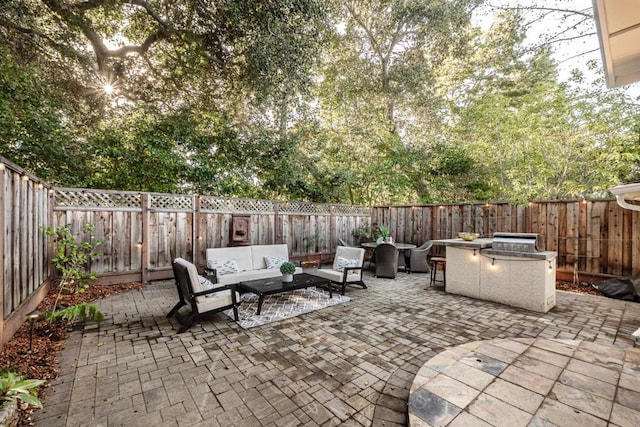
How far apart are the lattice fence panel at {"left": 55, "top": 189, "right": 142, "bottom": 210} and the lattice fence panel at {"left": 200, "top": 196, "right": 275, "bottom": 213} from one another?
54.6 inches

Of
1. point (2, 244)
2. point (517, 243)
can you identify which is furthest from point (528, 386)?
point (2, 244)

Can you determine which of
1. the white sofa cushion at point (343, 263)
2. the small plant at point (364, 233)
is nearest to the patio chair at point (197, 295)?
the white sofa cushion at point (343, 263)

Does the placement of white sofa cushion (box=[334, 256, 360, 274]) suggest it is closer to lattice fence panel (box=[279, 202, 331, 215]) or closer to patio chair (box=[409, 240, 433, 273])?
patio chair (box=[409, 240, 433, 273])

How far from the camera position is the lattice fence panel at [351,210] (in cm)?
891

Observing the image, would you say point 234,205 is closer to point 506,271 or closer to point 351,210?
point 351,210

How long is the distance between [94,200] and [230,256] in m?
2.94

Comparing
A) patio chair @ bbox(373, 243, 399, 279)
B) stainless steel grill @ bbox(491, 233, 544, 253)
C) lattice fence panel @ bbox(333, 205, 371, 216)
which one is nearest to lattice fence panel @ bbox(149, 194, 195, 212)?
lattice fence panel @ bbox(333, 205, 371, 216)

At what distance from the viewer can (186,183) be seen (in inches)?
306

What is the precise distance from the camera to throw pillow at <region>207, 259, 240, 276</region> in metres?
4.93

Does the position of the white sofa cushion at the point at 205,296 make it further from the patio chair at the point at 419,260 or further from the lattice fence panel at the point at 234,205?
the patio chair at the point at 419,260

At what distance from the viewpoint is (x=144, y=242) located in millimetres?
5684

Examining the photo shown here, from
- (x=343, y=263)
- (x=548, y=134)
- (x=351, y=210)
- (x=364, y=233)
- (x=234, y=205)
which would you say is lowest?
(x=343, y=263)

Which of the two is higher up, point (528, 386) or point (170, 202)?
point (170, 202)

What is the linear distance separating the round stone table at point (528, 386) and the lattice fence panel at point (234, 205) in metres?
5.72
